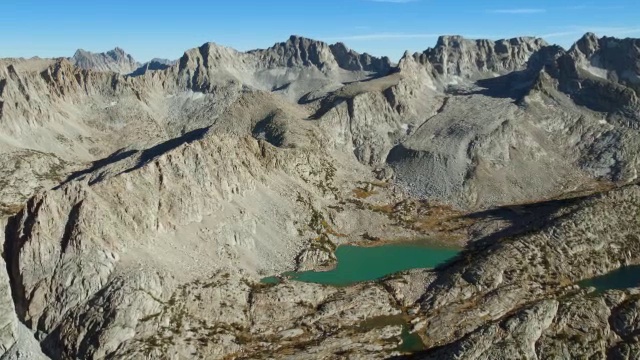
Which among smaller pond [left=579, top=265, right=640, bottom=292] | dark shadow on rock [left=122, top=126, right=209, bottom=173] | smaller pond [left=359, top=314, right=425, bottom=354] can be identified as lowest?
smaller pond [left=359, top=314, right=425, bottom=354]

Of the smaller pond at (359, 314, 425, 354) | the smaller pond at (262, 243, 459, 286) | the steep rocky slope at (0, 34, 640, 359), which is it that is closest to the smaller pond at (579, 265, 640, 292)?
the steep rocky slope at (0, 34, 640, 359)

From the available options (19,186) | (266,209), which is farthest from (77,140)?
(266,209)

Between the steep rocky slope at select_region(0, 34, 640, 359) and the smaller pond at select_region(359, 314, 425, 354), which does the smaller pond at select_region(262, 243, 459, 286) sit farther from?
the smaller pond at select_region(359, 314, 425, 354)

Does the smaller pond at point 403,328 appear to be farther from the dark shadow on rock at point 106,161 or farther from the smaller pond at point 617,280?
the dark shadow on rock at point 106,161

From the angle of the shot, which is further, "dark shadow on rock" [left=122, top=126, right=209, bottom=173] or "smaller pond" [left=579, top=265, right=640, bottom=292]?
"dark shadow on rock" [left=122, top=126, right=209, bottom=173]

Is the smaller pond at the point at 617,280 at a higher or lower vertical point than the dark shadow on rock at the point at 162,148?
lower

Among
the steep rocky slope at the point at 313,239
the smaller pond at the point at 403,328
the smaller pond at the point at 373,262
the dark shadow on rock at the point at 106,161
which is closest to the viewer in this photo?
the steep rocky slope at the point at 313,239

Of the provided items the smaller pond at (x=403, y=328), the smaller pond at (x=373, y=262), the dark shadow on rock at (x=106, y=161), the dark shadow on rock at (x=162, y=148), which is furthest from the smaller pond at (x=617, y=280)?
the dark shadow on rock at (x=106, y=161)
